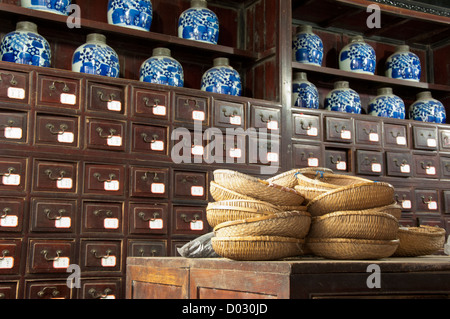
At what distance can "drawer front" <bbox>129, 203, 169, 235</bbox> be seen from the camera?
318cm

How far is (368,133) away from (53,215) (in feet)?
7.43

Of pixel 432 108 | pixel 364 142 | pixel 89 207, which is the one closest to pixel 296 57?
pixel 364 142

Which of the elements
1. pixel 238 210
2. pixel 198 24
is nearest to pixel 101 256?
pixel 198 24

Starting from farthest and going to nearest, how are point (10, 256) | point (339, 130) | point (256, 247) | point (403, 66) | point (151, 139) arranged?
point (403, 66) < point (339, 130) < point (151, 139) < point (10, 256) < point (256, 247)

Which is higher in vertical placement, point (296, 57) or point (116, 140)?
point (296, 57)

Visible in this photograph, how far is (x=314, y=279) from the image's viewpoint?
1.12m

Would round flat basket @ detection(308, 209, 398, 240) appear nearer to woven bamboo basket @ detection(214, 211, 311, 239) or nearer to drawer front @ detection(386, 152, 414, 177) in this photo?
woven bamboo basket @ detection(214, 211, 311, 239)

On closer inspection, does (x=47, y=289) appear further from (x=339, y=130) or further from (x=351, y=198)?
(x=339, y=130)

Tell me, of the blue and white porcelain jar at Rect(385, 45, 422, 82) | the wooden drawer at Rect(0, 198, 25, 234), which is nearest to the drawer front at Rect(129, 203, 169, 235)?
the wooden drawer at Rect(0, 198, 25, 234)

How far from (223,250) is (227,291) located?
12 centimetres

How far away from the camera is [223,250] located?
1356mm

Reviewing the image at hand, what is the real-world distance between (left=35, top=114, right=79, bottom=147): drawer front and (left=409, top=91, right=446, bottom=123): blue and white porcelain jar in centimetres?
277
